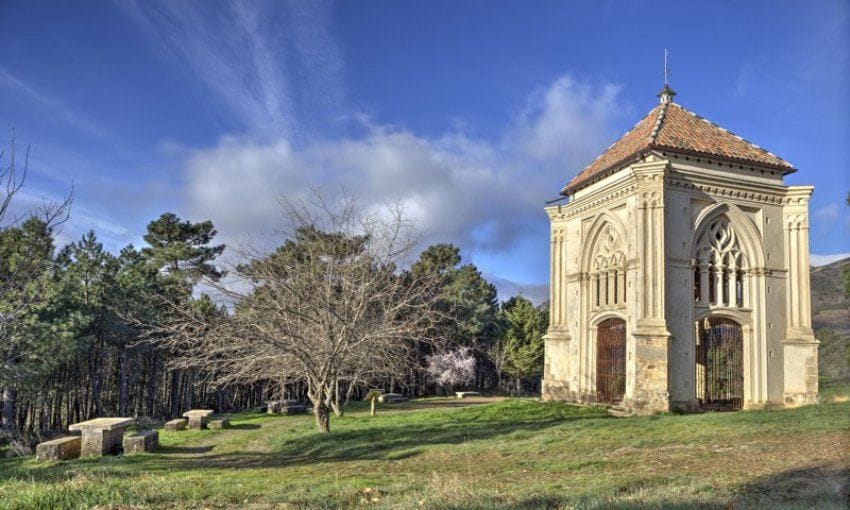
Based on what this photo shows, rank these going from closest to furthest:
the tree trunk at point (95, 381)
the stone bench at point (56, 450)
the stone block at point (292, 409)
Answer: the stone bench at point (56, 450)
the stone block at point (292, 409)
the tree trunk at point (95, 381)

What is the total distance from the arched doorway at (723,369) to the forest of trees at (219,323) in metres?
9.08

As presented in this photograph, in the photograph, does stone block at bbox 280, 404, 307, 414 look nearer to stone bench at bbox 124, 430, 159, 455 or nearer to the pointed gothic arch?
stone bench at bbox 124, 430, 159, 455

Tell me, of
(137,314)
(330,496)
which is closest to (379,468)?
(330,496)

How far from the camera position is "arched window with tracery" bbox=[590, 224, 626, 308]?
70.2ft

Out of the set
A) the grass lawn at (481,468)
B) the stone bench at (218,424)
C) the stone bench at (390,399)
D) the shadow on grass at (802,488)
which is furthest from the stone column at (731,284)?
the stone bench at (390,399)

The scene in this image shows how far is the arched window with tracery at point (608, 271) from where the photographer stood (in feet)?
70.2

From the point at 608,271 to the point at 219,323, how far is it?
1357cm

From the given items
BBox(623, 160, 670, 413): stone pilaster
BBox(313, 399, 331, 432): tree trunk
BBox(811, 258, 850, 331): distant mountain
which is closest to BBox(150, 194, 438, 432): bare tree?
BBox(313, 399, 331, 432): tree trunk

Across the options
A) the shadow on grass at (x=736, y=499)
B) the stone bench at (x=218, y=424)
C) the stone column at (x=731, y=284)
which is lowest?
the stone bench at (x=218, y=424)

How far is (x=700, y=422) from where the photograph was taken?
549 inches

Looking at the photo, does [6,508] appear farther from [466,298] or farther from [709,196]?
[466,298]

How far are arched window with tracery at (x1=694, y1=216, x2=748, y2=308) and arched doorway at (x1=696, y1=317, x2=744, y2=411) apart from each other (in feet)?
3.04

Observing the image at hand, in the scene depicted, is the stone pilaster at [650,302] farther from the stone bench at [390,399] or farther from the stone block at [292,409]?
the stone bench at [390,399]

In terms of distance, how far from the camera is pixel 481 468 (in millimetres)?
10484
